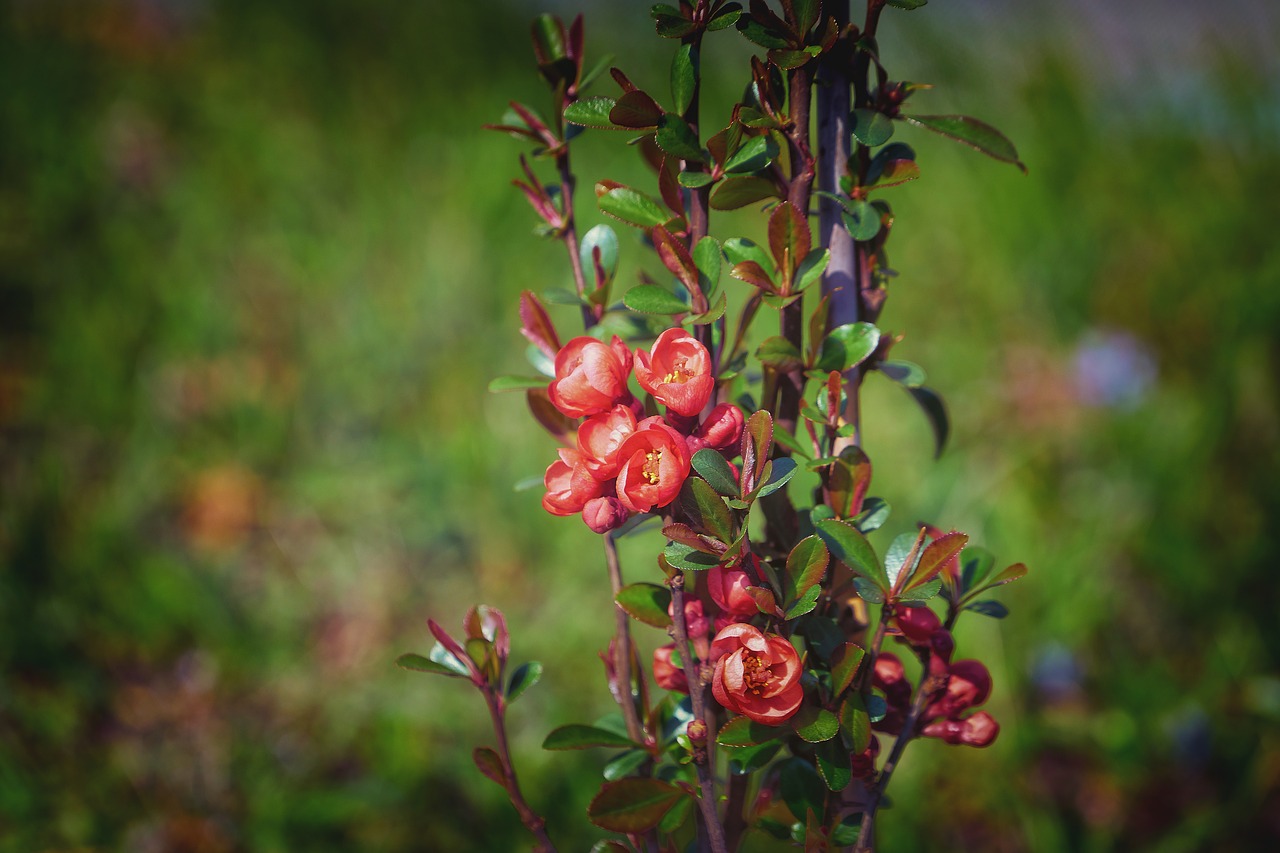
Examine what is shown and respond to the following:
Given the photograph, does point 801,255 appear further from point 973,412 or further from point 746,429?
point 973,412

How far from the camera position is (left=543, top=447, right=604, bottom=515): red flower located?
1.42 ft

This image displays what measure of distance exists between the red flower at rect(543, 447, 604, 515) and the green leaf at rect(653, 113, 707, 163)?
15cm

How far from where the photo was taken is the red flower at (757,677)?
1.36ft

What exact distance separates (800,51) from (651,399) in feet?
0.60

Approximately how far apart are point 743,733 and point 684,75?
0.32 meters

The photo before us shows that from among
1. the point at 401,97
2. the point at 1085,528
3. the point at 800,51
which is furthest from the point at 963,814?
the point at 401,97

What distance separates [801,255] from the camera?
469 mm

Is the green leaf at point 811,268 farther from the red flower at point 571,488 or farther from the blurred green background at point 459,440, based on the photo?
the blurred green background at point 459,440

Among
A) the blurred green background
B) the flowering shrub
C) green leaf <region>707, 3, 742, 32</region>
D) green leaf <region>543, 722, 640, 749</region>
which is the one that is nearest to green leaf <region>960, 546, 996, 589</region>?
the flowering shrub

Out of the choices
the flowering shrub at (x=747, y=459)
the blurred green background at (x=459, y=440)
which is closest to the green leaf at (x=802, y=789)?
the flowering shrub at (x=747, y=459)

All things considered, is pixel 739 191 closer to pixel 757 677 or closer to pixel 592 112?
pixel 592 112

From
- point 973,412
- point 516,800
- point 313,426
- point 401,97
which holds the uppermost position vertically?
point 401,97

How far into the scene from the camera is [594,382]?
1.42 ft

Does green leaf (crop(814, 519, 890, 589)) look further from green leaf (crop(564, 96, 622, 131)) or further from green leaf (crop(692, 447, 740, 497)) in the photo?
green leaf (crop(564, 96, 622, 131))
